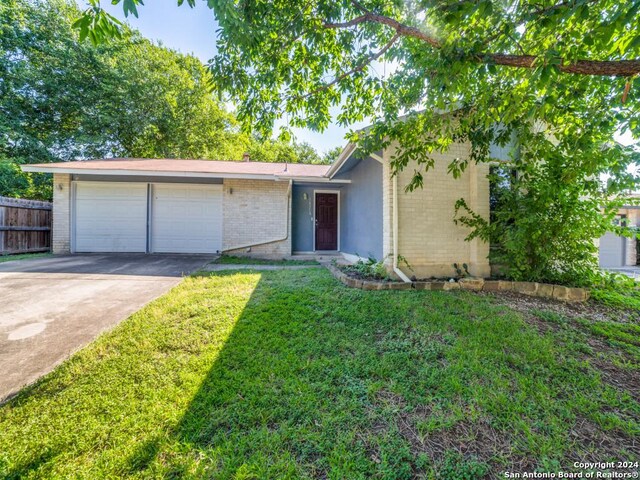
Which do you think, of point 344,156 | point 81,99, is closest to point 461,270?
point 344,156

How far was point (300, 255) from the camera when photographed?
30.1 ft

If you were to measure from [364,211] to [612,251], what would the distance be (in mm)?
10943

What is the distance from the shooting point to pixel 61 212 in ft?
28.3

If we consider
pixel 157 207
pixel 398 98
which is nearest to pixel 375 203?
pixel 398 98

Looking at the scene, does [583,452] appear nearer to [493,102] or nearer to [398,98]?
[493,102]

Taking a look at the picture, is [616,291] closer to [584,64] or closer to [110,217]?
[584,64]

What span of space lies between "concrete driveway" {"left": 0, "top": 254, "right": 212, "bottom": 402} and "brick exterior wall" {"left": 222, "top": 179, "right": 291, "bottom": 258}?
2336 mm

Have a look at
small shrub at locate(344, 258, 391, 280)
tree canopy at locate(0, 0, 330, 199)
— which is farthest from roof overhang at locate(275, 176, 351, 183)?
tree canopy at locate(0, 0, 330, 199)

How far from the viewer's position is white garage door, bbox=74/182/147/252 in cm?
888

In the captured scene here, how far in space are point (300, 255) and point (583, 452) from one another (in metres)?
7.87

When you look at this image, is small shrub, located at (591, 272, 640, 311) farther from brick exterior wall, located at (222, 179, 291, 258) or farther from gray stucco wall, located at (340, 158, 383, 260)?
brick exterior wall, located at (222, 179, 291, 258)

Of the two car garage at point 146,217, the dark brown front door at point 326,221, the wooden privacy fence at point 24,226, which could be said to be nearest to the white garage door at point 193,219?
the two car garage at point 146,217

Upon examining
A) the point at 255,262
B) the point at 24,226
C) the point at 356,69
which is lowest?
A: the point at 255,262

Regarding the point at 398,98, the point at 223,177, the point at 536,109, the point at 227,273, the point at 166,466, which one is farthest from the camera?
the point at 223,177
